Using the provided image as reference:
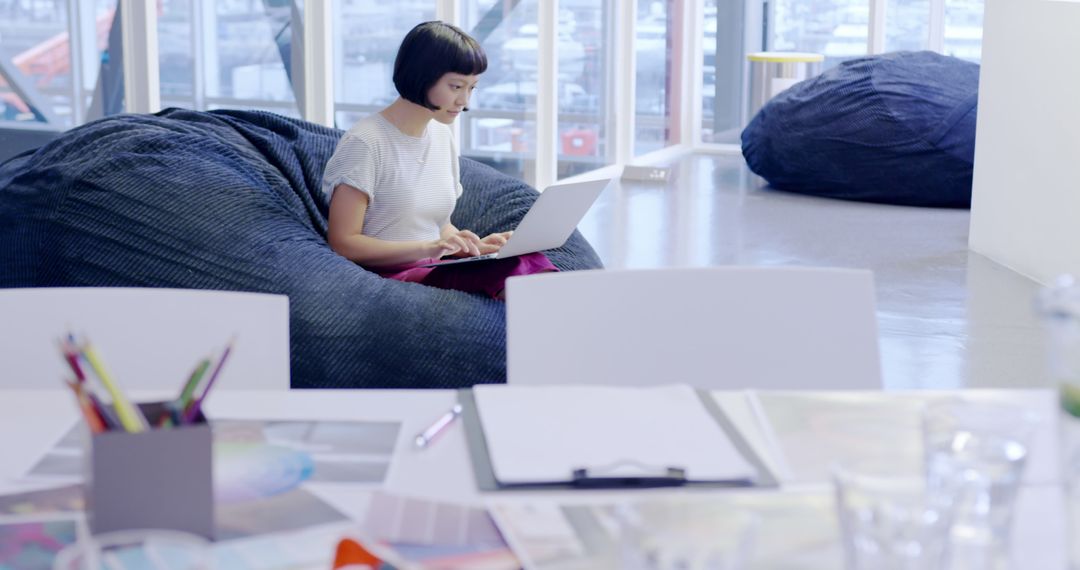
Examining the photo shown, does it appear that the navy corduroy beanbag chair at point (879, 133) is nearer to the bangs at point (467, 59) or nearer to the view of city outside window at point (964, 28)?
the view of city outside window at point (964, 28)

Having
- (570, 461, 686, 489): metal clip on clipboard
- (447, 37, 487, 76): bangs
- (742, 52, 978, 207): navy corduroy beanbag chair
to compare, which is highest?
(447, 37, 487, 76): bangs

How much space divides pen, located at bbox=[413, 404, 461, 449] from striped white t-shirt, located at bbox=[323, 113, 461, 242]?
156 centimetres

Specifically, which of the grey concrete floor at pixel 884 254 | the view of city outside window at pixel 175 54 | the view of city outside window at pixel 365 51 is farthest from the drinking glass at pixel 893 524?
the view of city outside window at pixel 365 51

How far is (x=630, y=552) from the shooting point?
2.60 feet

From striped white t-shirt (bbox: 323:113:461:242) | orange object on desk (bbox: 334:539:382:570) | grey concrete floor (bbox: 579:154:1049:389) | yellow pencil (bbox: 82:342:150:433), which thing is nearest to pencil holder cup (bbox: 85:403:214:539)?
yellow pencil (bbox: 82:342:150:433)

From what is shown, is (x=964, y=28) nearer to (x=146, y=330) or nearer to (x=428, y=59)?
(x=428, y=59)

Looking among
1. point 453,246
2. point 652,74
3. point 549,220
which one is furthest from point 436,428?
point 652,74

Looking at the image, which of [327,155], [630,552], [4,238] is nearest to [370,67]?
[327,155]

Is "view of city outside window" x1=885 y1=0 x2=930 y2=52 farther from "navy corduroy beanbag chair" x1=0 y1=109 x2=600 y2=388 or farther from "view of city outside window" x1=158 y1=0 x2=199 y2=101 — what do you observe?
"navy corduroy beanbag chair" x1=0 y1=109 x2=600 y2=388

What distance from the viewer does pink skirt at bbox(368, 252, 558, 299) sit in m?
2.94

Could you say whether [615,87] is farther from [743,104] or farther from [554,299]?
[554,299]

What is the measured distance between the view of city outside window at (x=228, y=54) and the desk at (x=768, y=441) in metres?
3.46

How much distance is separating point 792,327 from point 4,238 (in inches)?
71.1

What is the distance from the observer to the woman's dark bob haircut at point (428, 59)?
2889 millimetres
